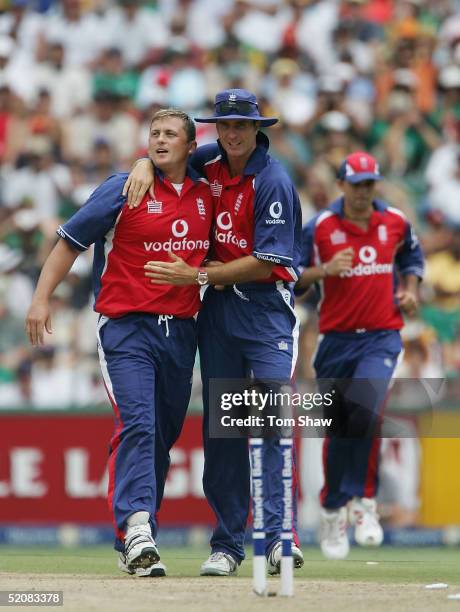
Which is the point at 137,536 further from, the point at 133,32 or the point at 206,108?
the point at 133,32

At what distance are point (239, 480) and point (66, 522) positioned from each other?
444 cm

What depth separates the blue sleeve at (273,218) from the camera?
7.79m

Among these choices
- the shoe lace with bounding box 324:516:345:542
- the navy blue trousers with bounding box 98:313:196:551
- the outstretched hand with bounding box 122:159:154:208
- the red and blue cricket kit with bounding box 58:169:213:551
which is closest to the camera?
the navy blue trousers with bounding box 98:313:196:551

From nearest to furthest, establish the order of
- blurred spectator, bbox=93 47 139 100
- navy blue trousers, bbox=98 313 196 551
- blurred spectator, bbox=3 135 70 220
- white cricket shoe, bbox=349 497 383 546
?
1. navy blue trousers, bbox=98 313 196 551
2. white cricket shoe, bbox=349 497 383 546
3. blurred spectator, bbox=3 135 70 220
4. blurred spectator, bbox=93 47 139 100

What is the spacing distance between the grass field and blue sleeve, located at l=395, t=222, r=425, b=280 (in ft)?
6.49

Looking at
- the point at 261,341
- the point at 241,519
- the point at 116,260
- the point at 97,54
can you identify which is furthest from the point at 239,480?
the point at 97,54

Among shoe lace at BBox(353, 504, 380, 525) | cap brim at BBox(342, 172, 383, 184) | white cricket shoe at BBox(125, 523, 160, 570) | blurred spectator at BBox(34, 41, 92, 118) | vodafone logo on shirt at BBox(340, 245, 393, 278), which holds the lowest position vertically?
shoe lace at BBox(353, 504, 380, 525)

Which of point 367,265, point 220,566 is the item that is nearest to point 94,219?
point 220,566

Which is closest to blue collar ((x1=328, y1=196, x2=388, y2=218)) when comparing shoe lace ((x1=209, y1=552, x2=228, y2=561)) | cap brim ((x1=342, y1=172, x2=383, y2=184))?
cap brim ((x1=342, y1=172, x2=383, y2=184))

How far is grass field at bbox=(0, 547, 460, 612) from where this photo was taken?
245 inches

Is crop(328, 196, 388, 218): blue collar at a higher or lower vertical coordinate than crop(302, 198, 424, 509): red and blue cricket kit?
higher

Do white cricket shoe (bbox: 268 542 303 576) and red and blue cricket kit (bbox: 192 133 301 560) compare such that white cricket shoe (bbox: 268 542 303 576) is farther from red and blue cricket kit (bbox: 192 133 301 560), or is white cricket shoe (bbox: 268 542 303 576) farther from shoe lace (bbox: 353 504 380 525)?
shoe lace (bbox: 353 504 380 525)

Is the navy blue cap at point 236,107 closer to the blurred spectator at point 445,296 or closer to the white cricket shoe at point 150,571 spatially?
the white cricket shoe at point 150,571

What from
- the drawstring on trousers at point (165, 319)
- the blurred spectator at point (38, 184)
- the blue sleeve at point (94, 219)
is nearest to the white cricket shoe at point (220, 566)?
the drawstring on trousers at point (165, 319)
